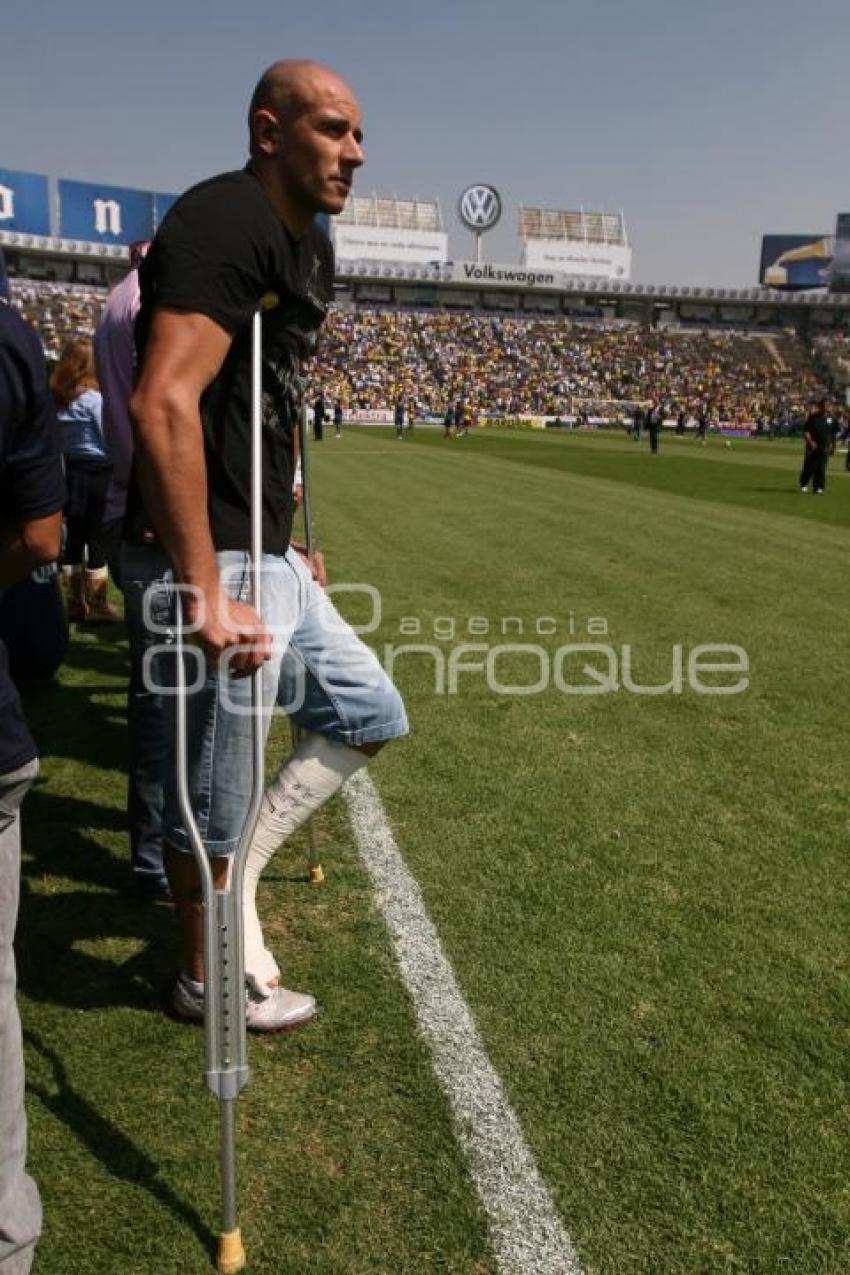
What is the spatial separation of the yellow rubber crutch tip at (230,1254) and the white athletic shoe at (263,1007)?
75cm

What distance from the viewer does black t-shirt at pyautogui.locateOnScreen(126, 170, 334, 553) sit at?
6.52 feet

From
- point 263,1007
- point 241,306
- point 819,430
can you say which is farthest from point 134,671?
point 819,430

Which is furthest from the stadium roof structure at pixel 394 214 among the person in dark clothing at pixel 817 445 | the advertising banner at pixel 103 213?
the person in dark clothing at pixel 817 445

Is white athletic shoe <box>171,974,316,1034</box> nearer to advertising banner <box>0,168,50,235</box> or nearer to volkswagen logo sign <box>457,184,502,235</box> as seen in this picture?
advertising banner <box>0,168,50,235</box>

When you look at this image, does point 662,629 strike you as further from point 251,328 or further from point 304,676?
point 251,328

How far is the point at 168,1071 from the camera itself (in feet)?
8.35

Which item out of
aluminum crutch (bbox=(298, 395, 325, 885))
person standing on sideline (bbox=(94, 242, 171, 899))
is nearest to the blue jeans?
person standing on sideline (bbox=(94, 242, 171, 899))

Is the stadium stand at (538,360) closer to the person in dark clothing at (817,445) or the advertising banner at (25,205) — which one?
the advertising banner at (25,205)

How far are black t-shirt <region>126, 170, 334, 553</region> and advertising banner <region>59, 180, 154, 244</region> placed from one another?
73.0m

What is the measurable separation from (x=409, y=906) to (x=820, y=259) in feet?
310

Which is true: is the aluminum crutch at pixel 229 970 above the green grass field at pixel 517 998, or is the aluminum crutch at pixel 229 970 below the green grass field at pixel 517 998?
above

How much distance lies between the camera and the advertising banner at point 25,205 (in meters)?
65.6

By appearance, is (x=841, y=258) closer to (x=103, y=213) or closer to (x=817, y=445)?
(x=103, y=213)

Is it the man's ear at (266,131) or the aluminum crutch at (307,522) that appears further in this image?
the aluminum crutch at (307,522)
